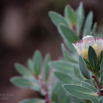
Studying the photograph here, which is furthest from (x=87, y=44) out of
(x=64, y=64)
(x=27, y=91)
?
(x=27, y=91)

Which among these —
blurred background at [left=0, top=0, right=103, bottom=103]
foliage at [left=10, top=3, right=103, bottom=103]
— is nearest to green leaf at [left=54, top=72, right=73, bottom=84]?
foliage at [left=10, top=3, right=103, bottom=103]

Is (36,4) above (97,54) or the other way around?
above

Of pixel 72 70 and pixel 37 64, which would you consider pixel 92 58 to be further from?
pixel 37 64

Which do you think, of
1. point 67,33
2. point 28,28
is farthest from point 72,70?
point 28,28

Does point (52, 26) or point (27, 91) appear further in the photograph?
point (52, 26)

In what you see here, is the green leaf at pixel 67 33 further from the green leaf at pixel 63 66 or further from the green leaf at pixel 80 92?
the green leaf at pixel 80 92

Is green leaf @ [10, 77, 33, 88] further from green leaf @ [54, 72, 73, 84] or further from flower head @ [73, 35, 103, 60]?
flower head @ [73, 35, 103, 60]

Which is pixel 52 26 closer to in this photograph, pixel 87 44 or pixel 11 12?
pixel 11 12

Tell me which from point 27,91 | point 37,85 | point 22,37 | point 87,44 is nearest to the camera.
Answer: point 87,44

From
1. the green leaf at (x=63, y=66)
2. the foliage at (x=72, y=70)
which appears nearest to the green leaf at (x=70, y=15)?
the foliage at (x=72, y=70)
